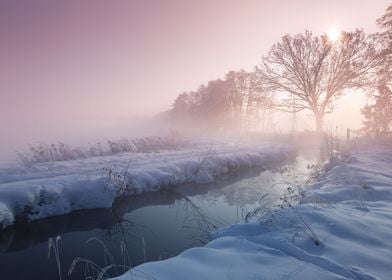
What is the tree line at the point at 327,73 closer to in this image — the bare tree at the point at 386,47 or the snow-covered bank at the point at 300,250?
the bare tree at the point at 386,47

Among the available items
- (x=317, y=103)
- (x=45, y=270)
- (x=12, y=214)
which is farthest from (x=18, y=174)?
(x=317, y=103)

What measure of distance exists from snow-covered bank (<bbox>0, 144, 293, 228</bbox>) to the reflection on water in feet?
1.00

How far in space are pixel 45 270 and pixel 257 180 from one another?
892 cm

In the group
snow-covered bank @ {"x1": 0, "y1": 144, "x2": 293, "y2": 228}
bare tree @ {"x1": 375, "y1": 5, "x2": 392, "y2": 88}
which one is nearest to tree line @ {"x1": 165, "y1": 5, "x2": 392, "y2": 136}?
bare tree @ {"x1": 375, "y1": 5, "x2": 392, "y2": 88}

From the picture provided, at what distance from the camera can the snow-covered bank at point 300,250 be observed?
9.76 feet

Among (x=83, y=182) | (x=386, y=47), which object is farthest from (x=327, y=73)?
(x=83, y=182)

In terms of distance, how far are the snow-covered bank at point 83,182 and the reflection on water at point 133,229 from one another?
306mm

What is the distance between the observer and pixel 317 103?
1010 inches

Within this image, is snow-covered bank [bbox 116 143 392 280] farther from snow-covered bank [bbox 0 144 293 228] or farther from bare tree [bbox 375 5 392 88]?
bare tree [bbox 375 5 392 88]

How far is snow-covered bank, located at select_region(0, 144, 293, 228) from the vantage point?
734cm

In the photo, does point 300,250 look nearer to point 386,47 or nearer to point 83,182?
point 83,182

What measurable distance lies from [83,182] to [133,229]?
257cm

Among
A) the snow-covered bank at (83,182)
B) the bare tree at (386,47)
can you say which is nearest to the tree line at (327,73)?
the bare tree at (386,47)

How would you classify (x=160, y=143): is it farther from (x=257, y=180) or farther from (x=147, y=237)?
(x=147, y=237)
